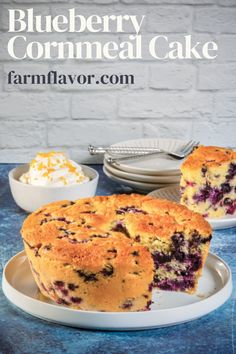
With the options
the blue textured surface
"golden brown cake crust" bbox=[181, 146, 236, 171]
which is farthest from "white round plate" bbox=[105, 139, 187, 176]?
the blue textured surface

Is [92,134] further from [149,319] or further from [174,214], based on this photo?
[149,319]

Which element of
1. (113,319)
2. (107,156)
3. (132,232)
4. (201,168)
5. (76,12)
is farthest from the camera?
(76,12)

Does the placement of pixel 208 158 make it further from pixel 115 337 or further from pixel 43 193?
pixel 115 337

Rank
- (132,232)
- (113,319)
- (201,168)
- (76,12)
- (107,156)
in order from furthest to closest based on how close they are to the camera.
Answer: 1. (76,12)
2. (107,156)
3. (201,168)
4. (132,232)
5. (113,319)

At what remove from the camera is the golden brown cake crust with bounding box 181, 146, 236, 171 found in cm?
198

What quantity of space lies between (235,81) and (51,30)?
0.63m

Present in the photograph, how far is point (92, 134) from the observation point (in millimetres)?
2662

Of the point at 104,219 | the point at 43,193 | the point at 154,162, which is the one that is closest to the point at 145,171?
the point at 154,162

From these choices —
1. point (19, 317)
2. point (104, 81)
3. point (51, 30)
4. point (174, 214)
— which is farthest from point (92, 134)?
point (19, 317)

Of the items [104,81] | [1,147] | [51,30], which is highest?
[51,30]

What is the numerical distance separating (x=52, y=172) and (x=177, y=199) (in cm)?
34

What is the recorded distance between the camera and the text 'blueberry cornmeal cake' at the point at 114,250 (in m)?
1.34

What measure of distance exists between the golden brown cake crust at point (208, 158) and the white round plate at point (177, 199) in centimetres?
11

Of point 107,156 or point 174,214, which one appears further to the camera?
point 107,156
